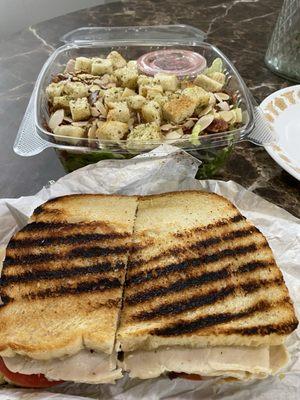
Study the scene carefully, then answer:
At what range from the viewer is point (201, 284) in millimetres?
1483

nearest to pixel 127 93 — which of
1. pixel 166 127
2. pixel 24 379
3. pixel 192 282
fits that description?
pixel 166 127

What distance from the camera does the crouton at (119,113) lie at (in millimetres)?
1971

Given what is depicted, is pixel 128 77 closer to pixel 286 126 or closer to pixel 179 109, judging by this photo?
pixel 179 109

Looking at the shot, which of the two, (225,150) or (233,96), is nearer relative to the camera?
(225,150)

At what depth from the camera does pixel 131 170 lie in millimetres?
1899

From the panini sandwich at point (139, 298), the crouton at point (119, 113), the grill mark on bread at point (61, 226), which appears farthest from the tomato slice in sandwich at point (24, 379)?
the crouton at point (119, 113)

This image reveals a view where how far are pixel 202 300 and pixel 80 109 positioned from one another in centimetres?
99

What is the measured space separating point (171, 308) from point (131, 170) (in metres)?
0.66

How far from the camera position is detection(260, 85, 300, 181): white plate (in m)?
2.13

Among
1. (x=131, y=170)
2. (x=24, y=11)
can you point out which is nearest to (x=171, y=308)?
(x=131, y=170)

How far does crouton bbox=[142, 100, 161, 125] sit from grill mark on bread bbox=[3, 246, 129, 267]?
641mm

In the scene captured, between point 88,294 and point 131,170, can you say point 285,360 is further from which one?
point 131,170

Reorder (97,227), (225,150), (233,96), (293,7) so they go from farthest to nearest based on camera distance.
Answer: (293,7)
(233,96)
(225,150)
(97,227)

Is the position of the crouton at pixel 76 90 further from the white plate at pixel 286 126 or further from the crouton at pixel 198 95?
the white plate at pixel 286 126
